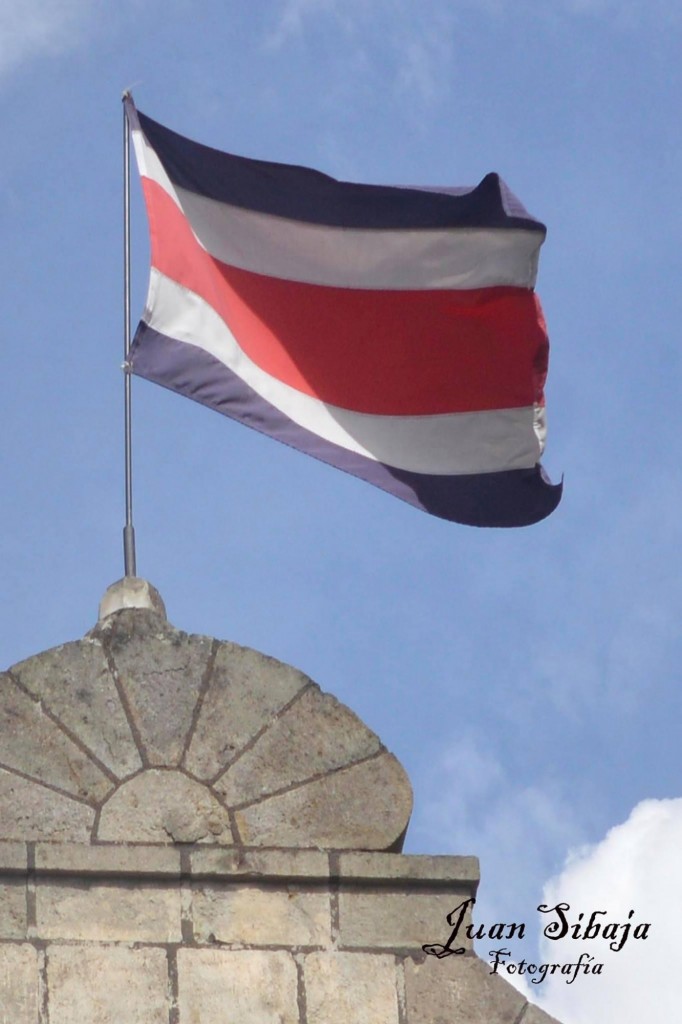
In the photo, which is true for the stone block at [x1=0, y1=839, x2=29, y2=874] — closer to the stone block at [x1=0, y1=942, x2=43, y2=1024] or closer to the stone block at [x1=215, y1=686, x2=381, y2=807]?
the stone block at [x1=0, y1=942, x2=43, y2=1024]

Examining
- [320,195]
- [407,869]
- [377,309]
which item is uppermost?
[320,195]

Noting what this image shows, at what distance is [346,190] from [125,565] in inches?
127

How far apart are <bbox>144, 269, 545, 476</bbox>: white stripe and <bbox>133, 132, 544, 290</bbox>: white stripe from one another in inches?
22.3

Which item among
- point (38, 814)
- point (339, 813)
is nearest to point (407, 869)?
point (339, 813)

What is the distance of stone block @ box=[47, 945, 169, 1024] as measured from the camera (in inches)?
366

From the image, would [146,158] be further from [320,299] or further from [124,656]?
[124,656]

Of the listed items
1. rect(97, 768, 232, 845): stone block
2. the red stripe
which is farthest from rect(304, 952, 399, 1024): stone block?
the red stripe

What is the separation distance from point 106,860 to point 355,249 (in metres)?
4.53

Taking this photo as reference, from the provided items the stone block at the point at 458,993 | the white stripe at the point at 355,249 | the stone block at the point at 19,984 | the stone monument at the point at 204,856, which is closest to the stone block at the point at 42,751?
the stone monument at the point at 204,856

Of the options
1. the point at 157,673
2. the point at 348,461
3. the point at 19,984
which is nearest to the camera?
the point at 19,984

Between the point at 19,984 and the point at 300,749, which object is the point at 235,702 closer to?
the point at 300,749

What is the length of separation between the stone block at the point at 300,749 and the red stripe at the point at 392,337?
284 centimetres

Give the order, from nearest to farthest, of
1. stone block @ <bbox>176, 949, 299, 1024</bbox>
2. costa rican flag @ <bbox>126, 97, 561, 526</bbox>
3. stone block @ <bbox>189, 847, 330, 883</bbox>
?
stone block @ <bbox>176, 949, 299, 1024</bbox> < stone block @ <bbox>189, 847, 330, 883</bbox> < costa rican flag @ <bbox>126, 97, 561, 526</bbox>

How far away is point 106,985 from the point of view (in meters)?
9.38
